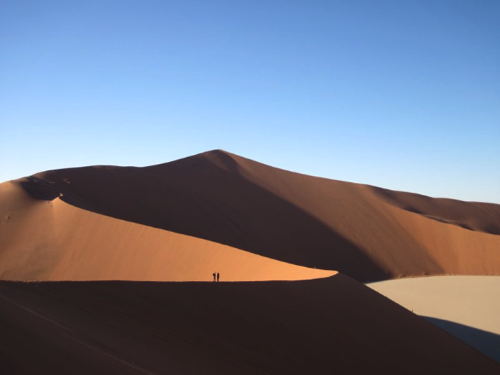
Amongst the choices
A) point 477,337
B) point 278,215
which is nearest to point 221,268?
point 477,337

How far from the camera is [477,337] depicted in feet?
49.0

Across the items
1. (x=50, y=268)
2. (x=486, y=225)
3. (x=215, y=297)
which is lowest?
(x=50, y=268)

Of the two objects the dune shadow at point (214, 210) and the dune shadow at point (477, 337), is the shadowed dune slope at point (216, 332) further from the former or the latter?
the dune shadow at point (214, 210)

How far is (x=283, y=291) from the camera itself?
1001 cm

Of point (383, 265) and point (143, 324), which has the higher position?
point (383, 265)

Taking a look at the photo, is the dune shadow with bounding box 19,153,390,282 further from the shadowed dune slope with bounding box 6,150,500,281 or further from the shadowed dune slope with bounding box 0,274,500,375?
the shadowed dune slope with bounding box 0,274,500,375

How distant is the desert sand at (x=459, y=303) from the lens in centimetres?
1515

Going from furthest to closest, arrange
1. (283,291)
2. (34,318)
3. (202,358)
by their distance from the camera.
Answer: (283,291) < (202,358) < (34,318)

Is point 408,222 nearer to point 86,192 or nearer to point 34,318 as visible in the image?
point 86,192

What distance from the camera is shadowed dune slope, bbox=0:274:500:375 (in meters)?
4.95

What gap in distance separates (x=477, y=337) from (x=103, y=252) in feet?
44.0

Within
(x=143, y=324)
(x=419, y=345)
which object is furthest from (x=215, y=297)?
(x=419, y=345)

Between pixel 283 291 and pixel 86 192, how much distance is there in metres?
19.1

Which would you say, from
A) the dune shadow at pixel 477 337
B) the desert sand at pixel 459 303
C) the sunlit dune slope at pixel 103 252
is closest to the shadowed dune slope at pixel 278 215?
the sunlit dune slope at pixel 103 252
